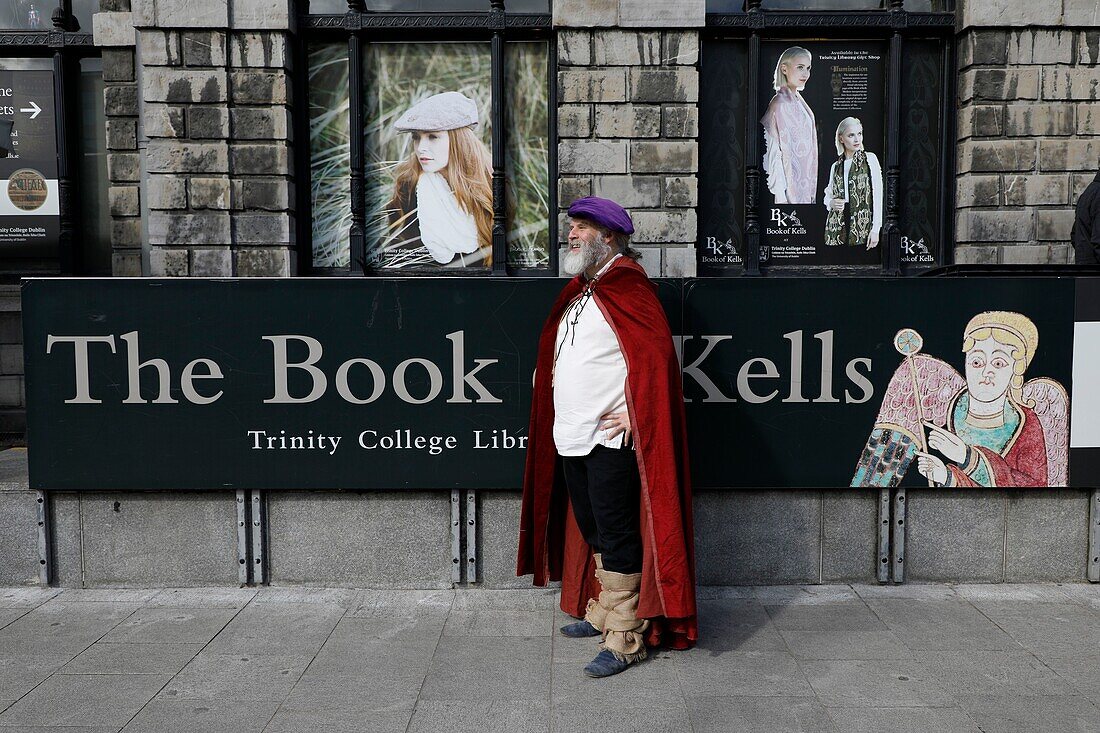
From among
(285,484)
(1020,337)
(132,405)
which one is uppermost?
(1020,337)

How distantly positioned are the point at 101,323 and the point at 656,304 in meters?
3.09

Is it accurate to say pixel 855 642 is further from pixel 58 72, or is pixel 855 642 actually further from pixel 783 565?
pixel 58 72

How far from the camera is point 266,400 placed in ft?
15.4

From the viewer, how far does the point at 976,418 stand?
470 cm

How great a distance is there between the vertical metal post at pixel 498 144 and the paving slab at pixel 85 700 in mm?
6842

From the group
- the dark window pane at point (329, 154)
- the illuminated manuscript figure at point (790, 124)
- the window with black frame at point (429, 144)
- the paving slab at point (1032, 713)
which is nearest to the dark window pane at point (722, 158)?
the illuminated manuscript figure at point (790, 124)

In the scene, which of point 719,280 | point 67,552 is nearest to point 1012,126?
point 719,280

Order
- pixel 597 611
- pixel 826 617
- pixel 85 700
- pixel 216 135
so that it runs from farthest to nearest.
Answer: pixel 216 135 < pixel 826 617 < pixel 597 611 < pixel 85 700

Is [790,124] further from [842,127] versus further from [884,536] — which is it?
[884,536]

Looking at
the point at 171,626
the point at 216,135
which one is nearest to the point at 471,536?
the point at 171,626

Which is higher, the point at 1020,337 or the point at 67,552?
the point at 1020,337

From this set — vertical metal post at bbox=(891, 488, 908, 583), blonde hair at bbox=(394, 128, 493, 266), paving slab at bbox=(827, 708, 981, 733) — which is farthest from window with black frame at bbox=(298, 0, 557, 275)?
paving slab at bbox=(827, 708, 981, 733)

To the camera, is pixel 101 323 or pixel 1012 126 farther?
pixel 1012 126

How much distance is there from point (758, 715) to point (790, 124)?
7.97 metres
